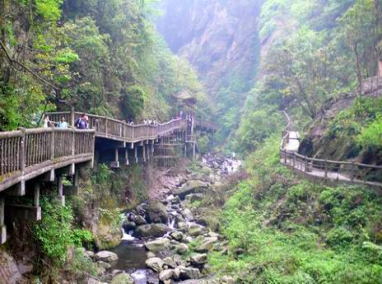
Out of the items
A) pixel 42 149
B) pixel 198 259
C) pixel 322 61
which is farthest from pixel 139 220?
pixel 322 61

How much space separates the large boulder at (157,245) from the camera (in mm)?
18531

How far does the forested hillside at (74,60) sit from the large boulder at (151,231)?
679cm

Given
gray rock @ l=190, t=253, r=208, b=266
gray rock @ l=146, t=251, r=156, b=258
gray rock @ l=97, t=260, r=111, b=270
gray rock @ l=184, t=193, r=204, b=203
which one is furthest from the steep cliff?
gray rock @ l=97, t=260, r=111, b=270

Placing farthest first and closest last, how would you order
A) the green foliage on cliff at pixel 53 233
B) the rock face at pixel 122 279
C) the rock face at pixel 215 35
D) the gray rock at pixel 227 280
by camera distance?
the rock face at pixel 215 35, the rock face at pixel 122 279, the gray rock at pixel 227 280, the green foliage on cliff at pixel 53 233

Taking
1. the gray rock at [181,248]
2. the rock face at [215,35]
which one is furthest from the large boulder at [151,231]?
the rock face at [215,35]

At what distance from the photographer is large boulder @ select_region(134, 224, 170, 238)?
818 inches

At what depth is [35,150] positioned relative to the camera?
31.2 feet

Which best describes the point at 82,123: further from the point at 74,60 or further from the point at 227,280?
the point at 227,280

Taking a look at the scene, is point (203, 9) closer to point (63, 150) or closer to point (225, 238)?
point (225, 238)

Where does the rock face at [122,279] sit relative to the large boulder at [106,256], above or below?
below

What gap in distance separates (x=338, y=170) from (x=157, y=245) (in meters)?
9.09

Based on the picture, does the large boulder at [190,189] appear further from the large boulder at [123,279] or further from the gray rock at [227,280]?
the gray rock at [227,280]

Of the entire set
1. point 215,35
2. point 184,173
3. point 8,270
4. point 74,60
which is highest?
point 215,35

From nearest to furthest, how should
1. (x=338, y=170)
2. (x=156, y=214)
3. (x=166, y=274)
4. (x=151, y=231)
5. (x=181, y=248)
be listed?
1. (x=166, y=274)
2. (x=338, y=170)
3. (x=181, y=248)
4. (x=151, y=231)
5. (x=156, y=214)
